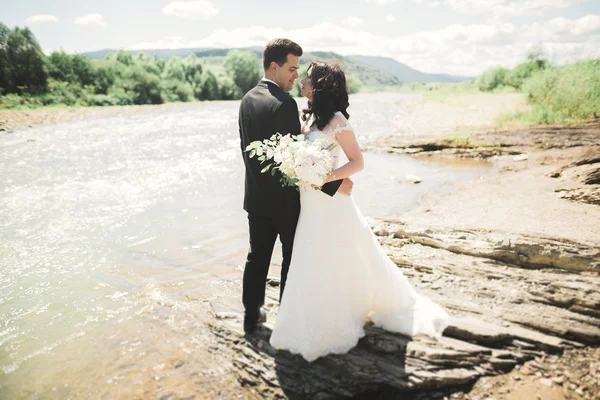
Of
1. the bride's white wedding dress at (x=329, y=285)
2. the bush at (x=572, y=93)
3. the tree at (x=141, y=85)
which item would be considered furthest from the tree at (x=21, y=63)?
the bride's white wedding dress at (x=329, y=285)

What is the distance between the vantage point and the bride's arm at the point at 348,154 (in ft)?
10.8

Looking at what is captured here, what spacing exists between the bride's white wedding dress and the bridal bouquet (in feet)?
0.78

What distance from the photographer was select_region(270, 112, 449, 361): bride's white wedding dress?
11.2 feet

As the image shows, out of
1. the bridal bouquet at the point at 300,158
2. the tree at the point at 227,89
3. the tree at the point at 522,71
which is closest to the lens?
the bridal bouquet at the point at 300,158

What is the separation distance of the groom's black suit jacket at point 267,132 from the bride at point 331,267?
14cm

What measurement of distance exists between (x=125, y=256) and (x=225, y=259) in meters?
2.12

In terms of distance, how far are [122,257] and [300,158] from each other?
5.77 m

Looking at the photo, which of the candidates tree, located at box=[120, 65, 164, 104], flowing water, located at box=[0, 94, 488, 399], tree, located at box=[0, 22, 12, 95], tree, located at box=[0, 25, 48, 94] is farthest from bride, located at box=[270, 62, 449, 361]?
tree, located at box=[120, 65, 164, 104]

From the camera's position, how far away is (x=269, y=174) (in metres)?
3.56

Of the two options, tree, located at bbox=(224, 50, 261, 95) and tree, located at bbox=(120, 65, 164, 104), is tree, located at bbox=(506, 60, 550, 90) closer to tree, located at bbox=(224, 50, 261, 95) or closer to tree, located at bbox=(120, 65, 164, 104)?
tree, located at bbox=(224, 50, 261, 95)

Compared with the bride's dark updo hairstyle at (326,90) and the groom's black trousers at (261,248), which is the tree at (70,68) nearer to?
the groom's black trousers at (261,248)

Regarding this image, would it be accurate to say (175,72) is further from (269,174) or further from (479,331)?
(479,331)

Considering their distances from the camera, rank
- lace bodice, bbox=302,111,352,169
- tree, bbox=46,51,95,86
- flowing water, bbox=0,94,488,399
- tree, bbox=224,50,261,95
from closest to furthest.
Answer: lace bodice, bbox=302,111,352,169, flowing water, bbox=0,94,488,399, tree, bbox=46,51,95,86, tree, bbox=224,50,261,95

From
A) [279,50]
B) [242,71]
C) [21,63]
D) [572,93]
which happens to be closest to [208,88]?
[242,71]
